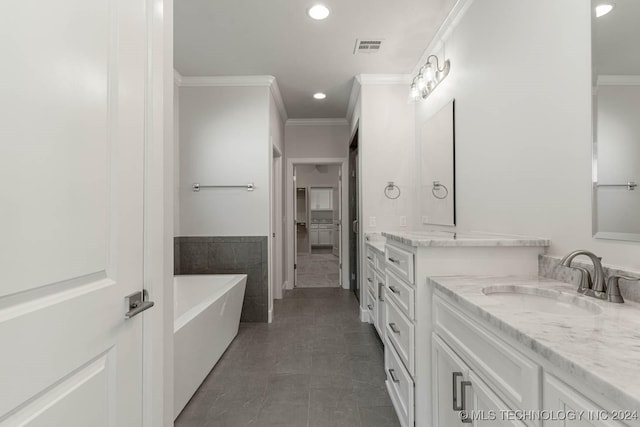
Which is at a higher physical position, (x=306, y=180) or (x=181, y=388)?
(x=306, y=180)

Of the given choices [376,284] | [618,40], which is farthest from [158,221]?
[376,284]

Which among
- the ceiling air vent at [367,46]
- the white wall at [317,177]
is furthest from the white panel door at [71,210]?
the white wall at [317,177]

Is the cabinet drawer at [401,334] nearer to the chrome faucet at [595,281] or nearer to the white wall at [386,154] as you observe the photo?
the chrome faucet at [595,281]

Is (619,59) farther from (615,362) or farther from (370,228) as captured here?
(370,228)

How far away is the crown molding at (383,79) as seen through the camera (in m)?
3.21

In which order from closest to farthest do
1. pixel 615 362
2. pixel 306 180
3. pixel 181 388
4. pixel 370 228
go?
pixel 615 362, pixel 181 388, pixel 370 228, pixel 306 180

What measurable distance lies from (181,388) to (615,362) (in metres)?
1.93

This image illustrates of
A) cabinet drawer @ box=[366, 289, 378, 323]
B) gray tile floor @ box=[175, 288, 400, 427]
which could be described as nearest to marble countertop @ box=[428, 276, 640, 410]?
gray tile floor @ box=[175, 288, 400, 427]

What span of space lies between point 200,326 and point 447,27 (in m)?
2.90

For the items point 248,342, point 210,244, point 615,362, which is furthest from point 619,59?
point 210,244

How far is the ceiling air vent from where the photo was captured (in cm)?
259

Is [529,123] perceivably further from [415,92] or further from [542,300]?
[415,92]

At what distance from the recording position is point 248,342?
2711 mm

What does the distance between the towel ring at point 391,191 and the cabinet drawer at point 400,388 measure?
1.69 metres
